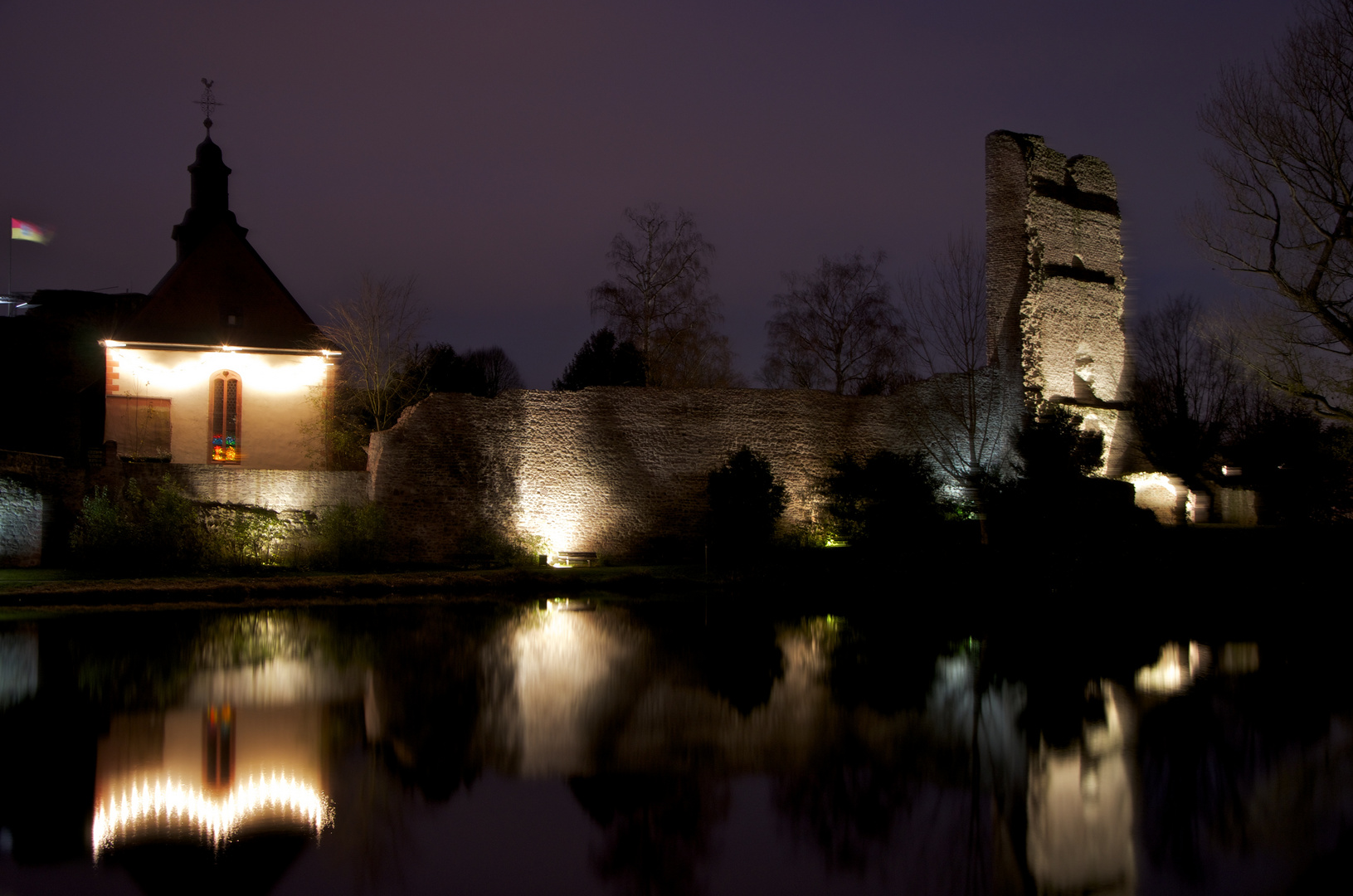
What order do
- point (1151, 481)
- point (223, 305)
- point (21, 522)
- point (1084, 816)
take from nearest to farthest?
point (1084, 816)
point (21, 522)
point (1151, 481)
point (223, 305)

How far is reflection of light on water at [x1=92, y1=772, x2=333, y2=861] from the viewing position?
5012mm

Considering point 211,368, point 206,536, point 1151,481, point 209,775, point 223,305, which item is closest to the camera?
point 209,775

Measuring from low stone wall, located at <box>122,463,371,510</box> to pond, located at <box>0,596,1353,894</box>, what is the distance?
7.21 m

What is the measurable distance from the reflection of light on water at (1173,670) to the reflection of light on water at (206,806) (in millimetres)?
6911

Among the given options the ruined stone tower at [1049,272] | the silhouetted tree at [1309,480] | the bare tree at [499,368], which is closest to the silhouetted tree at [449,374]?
the bare tree at [499,368]

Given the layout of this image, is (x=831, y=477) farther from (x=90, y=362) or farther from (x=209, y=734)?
(x=90, y=362)

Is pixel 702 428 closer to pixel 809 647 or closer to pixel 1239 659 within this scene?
pixel 809 647

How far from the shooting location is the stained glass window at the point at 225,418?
72.6ft

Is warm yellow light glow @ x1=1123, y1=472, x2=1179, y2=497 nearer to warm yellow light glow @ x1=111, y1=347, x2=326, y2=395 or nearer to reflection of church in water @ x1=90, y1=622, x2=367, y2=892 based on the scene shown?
reflection of church in water @ x1=90, y1=622, x2=367, y2=892

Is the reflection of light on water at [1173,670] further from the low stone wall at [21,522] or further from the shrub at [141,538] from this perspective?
the low stone wall at [21,522]

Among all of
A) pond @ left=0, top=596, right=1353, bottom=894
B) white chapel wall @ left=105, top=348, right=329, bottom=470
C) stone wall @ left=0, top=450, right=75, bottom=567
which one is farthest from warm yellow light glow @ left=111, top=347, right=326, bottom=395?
pond @ left=0, top=596, right=1353, bottom=894

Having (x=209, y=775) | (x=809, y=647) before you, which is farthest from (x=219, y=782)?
(x=809, y=647)

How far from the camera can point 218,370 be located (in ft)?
73.1

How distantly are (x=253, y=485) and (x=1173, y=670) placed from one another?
1498cm
